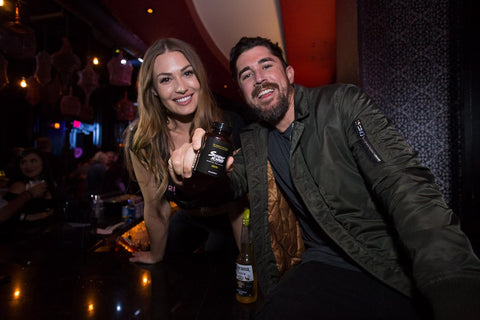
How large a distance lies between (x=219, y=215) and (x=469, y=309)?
65.2 inches

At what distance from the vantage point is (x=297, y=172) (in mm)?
1337

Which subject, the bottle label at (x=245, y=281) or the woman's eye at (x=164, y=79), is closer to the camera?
the bottle label at (x=245, y=281)

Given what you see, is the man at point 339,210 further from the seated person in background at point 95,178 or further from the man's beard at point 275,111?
the seated person in background at point 95,178

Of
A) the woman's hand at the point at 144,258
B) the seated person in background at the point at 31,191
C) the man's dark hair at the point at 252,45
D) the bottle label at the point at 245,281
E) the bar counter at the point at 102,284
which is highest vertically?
the man's dark hair at the point at 252,45

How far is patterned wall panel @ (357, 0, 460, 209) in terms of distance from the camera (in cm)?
201

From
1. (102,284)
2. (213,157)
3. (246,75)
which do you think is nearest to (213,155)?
(213,157)

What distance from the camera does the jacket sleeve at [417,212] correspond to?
2.36 feet

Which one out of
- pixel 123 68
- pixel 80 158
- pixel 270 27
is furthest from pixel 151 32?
pixel 80 158

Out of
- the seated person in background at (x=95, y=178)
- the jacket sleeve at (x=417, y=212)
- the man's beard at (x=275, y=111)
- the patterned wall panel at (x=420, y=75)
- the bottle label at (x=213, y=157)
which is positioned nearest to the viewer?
the jacket sleeve at (x=417, y=212)

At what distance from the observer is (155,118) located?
1.85 m

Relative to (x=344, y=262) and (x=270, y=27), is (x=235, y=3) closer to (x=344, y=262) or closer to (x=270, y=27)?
(x=270, y=27)

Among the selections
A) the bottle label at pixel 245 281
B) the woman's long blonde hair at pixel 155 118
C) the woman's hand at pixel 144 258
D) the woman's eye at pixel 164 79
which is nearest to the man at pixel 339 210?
the bottle label at pixel 245 281

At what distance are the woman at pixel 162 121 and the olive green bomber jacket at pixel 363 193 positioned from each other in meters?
0.41

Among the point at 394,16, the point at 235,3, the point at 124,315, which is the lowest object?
the point at 124,315
